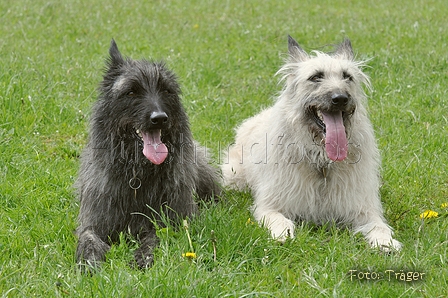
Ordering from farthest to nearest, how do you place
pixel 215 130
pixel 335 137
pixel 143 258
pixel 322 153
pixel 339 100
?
pixel 215 130, pixel 322 153, pixel 335 137, pixel 339 100, pixel 143 258

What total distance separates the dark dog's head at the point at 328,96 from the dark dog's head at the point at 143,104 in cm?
118

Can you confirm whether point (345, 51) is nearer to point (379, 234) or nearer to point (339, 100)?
point (339, 100)

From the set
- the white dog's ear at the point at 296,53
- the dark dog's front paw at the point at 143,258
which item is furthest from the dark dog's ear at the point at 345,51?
the dark dog's front paw at the point at 143,258

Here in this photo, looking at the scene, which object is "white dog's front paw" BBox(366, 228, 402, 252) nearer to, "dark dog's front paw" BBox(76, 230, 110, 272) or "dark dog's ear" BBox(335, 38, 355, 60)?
"dark dog's ear" BBox(335, 38, 355, 60)

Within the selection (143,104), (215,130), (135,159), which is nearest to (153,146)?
(135,159)

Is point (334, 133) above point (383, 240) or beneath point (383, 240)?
above

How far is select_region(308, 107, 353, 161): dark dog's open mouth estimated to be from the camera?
201 inches

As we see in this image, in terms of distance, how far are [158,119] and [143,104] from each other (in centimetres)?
18

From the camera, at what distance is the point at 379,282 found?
404 cm

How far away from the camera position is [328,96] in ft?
16.6

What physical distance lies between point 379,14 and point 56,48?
7.90m

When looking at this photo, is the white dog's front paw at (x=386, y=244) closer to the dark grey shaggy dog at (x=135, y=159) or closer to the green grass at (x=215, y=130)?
the green grass at (x=215, y=130)

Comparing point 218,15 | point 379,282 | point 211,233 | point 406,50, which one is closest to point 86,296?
point 211,233

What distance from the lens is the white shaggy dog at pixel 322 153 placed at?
514 cm
